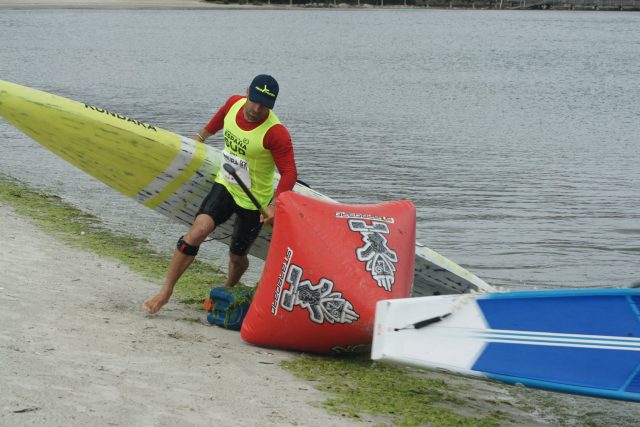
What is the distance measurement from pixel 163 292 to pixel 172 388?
1.84 m

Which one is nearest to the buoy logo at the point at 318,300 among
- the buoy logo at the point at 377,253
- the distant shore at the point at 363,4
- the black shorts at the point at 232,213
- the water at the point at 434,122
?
the buoy logo at the point at 377,253

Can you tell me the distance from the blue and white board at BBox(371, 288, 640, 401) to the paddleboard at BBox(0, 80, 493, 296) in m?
2.32

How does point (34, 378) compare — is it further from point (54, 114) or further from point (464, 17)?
point (464, 17)

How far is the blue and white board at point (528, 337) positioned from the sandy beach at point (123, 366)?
0.69 m

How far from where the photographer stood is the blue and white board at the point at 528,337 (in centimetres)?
607

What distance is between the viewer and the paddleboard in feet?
28.1

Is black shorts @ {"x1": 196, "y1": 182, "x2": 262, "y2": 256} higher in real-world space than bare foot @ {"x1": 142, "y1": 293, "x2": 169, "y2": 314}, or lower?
higher

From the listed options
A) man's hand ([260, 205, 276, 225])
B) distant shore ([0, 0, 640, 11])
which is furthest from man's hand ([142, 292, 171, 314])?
distant shore ([0, 0, 640, 11])

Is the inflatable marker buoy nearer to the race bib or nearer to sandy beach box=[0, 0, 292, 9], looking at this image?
the race bib

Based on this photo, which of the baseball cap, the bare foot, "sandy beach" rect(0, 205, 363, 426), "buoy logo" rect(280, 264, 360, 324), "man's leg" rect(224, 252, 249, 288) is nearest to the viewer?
"sandy beach" rect(0, 205, 363, 426)

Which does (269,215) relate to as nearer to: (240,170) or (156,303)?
(240,170)

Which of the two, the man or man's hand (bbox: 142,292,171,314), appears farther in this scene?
man's hand (bbox: 142,292,171,314)

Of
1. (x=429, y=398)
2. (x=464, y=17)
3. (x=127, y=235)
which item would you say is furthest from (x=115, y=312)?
(x=464, y=17)

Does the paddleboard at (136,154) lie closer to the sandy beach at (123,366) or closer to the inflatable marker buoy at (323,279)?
the sandy beach at (123,366)
